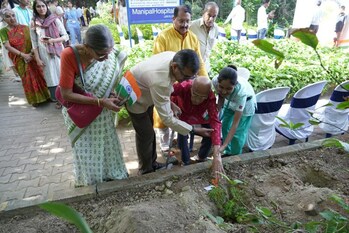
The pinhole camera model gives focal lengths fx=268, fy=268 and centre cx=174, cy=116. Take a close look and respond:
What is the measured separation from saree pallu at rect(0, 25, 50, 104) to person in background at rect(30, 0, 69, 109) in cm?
28

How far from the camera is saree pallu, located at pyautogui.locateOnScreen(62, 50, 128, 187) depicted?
208cm

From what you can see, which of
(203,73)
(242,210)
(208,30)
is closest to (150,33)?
(208,30)

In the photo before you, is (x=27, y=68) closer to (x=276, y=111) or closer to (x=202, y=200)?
(x=202, y=200)

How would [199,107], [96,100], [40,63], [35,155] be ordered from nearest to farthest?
1. [96,100]
2. [199,107]
3. [35,155]
4. [40,63]

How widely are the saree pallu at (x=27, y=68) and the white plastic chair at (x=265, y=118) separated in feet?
11.8

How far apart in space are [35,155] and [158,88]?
2.26 metres

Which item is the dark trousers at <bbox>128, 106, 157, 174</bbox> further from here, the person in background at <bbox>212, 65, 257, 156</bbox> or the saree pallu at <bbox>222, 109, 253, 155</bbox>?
the saree pallu at <bbox>222, 109, 253, 155</bbox>

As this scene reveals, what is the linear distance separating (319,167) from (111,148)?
2050mm

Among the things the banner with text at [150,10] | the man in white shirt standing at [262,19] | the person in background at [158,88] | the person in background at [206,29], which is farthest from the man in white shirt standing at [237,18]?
the person in background at [158,88]

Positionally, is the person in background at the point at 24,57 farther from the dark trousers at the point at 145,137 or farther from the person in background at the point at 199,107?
the person in background at the point at 199,107

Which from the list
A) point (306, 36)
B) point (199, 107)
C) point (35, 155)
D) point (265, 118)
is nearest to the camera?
point (306, 36)

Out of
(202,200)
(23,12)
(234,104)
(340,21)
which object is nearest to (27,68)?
(23,12)

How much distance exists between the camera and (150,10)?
5.12m

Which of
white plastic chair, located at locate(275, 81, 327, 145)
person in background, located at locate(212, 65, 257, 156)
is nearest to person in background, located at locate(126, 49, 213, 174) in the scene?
person in background, located at locate(212, 65, 257, 156)
